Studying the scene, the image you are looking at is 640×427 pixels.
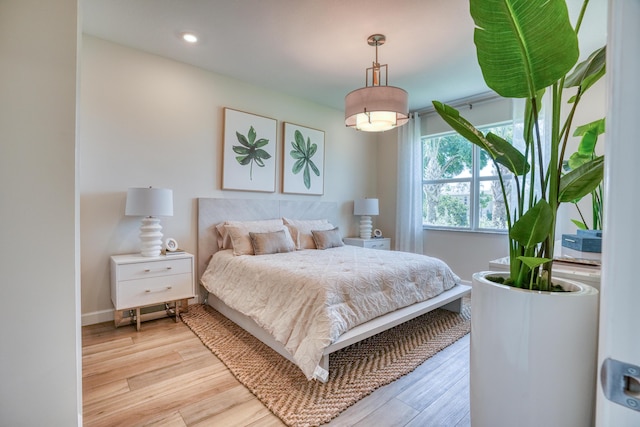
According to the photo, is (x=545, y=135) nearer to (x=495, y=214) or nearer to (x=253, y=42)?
(x=495, y=214)

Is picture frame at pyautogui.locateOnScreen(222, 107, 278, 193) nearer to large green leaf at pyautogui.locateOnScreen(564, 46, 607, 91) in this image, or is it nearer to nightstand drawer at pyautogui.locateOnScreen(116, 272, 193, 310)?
nightstand drawer at pyautogui.locateOnScreen(116, 272, 193, 310)

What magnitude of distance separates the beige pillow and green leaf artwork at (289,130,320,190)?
114cm

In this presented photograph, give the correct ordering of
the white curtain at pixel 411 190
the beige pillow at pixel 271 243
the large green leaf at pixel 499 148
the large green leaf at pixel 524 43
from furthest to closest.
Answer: the white curtain at pixel 411 190, the beige pillow at pixel 271 243, the large green leaf at pixel 499 148, the large green leaf at pixel 524 43

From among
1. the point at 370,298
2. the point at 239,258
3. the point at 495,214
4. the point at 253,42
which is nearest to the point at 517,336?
the point at 370,298

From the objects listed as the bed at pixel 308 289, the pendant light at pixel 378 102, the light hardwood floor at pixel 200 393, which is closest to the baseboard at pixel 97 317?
the light hardwood floor at pixel 200 393

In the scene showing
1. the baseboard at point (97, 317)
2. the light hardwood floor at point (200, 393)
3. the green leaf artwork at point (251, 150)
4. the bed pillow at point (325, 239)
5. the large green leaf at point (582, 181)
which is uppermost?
the green leaf artwork at point (251, 150)

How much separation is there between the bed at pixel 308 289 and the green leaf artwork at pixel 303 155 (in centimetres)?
87

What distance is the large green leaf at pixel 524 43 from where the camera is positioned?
77cm

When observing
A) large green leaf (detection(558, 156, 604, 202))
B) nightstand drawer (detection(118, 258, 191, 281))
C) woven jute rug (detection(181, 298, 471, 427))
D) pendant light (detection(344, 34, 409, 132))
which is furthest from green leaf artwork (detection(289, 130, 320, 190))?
large green leaf (detection(558, 156, 604, 202))

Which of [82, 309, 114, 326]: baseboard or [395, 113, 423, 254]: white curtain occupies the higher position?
[395, 113, 423, 254]: white curtain

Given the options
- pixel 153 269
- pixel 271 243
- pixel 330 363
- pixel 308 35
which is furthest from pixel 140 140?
pixel 330 363

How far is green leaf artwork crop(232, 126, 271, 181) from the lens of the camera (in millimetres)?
3529

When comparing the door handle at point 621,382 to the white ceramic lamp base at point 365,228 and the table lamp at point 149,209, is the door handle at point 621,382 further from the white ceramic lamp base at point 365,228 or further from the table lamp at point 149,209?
the white ceramic lamp base at point 365,228

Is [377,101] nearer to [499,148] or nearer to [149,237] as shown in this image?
[499,148]
